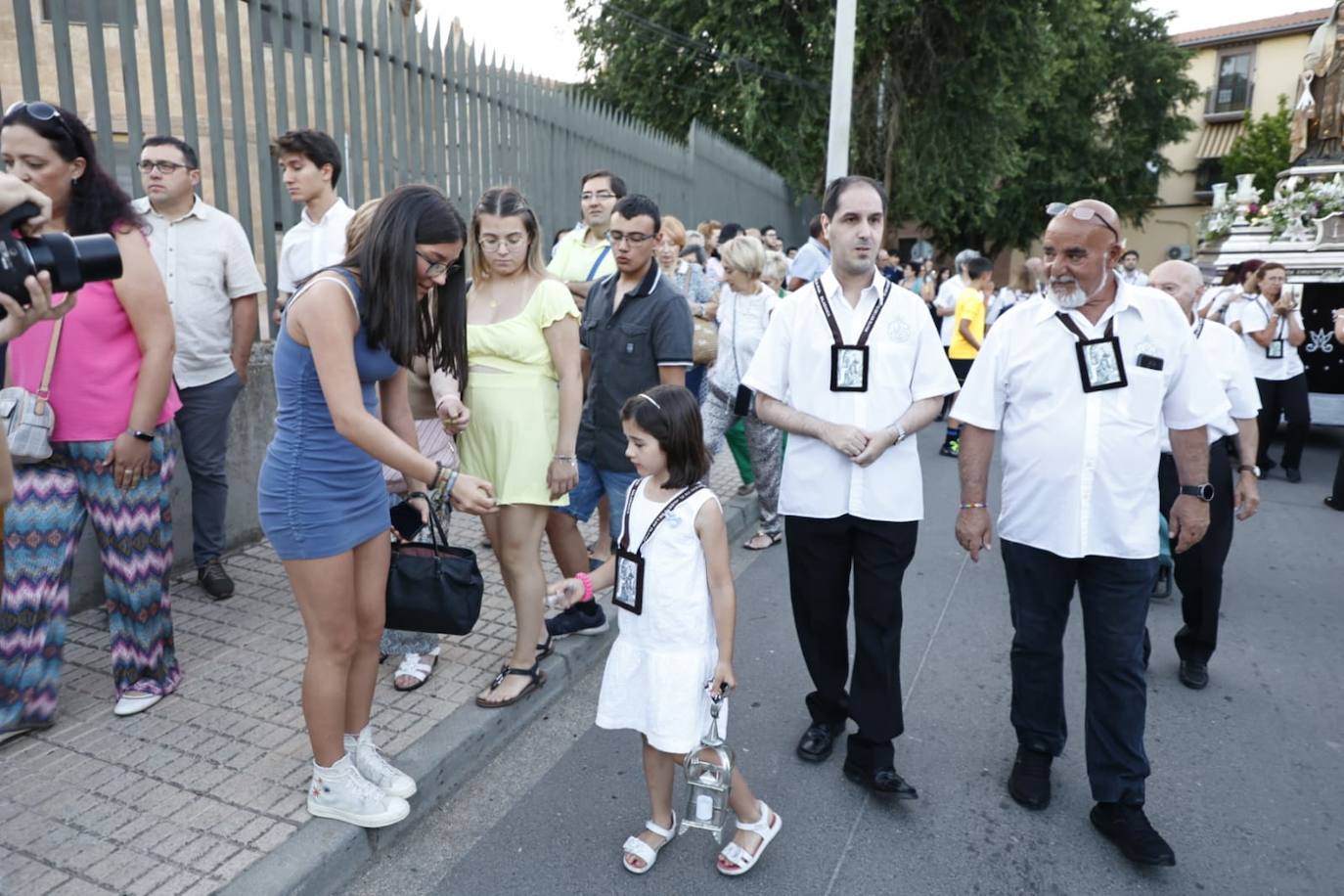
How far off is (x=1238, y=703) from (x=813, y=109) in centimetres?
1814

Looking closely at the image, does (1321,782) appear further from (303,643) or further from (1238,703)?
(303,643)

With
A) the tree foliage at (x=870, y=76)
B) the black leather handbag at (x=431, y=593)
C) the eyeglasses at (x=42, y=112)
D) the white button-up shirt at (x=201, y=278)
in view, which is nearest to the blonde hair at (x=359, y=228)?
the black leather handbag at (x=431, y=593)

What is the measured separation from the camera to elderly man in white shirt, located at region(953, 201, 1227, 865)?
9.80 feet

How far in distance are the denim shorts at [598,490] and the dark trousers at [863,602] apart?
1053mm

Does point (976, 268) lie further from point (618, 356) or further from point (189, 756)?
point (189, 756)

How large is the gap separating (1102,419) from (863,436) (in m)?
0.74

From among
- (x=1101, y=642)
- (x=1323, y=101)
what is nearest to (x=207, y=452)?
(x=1101, y=642)

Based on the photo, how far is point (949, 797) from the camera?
3363 millimetres

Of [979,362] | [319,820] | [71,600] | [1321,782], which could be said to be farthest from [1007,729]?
[71,600]

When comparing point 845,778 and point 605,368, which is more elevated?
point 605,368

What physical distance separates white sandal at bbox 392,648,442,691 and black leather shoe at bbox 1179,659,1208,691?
3345 millimetres

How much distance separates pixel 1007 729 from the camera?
3.86 metres

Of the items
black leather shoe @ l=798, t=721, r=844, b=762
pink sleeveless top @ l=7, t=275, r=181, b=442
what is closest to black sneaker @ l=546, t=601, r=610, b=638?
black leather shoe @ l=798, t=721, r=844, b=762

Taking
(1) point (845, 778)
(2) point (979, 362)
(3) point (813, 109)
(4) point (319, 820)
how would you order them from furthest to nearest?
(3) point (813, 109)
(1) point (845, 778)
(2) point (979, 362)
(4) point (319, 820)
